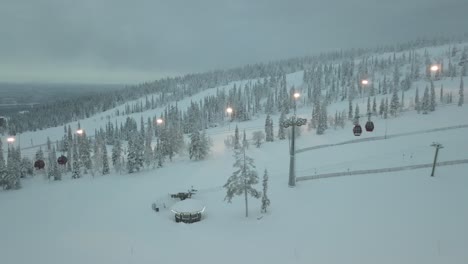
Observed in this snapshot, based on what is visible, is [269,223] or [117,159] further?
[117,159]

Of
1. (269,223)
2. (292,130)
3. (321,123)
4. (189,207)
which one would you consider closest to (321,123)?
(321,123)

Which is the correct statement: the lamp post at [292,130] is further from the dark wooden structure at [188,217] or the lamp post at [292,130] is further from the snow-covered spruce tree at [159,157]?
the snow-covered spruce tree at [159,157]

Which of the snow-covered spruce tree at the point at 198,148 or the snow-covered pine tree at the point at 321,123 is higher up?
the snow-covered pine tree at the point at 321,123

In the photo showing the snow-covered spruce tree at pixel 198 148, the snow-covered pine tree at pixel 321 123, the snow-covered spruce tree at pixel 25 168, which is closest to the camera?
the snow-covered spruce tree at pixel 198 148

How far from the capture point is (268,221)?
29188mm

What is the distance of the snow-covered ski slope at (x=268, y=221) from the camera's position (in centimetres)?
2341

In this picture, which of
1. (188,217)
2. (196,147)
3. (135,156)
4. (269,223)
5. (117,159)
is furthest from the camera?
(196,147)

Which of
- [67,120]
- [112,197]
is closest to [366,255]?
[112,197]

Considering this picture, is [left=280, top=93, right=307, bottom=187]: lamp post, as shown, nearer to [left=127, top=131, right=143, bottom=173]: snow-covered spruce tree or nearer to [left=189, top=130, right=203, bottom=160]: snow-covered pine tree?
[left=189, top=130, right=203, bottom=160]: snow-covered pine tree

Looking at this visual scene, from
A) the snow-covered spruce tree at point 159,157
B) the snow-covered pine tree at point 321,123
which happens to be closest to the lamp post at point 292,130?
the snow-covered spruce tree at point 159,157

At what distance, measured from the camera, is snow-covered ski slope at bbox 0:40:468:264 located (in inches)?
922

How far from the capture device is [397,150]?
2099 inches

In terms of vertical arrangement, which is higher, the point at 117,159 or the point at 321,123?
the point at 321,123

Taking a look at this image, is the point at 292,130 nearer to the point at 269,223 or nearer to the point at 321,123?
the point at 269,223
